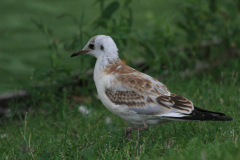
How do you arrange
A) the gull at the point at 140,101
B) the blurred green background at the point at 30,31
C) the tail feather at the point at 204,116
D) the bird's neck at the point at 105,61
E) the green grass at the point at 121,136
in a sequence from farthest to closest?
the blurred green background at the point at 30,31, the bird's neck at the point at 105,61, the gull at the point at 140,101, the tail feather at the point at 204,116, the green grass at the point at 121,136

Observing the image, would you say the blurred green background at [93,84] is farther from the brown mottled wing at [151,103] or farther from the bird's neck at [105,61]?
the bird's neck at [105,61]

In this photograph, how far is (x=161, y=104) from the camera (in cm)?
436

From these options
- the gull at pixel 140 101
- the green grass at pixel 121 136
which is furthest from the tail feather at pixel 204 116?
the green grass at pixel 121 136

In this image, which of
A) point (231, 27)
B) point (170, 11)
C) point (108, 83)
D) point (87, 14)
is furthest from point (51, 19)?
point (108, 83)

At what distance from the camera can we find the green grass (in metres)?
3.83

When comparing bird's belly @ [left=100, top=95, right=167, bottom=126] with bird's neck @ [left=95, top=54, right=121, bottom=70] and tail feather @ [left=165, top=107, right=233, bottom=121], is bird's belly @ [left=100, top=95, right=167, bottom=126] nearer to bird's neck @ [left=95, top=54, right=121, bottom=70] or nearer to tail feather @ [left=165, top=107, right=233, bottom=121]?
tail feather @ [left=165, top=107, right=233, bottom=121]

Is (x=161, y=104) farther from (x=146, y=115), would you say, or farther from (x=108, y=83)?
(x=108, y=83)

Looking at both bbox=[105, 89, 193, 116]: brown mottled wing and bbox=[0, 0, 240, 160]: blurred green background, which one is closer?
bbox=[0, 0, 240, 160]: blurred green background

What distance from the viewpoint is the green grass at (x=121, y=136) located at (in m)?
3.83

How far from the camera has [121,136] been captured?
4621 mm

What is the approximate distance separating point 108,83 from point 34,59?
4670mm

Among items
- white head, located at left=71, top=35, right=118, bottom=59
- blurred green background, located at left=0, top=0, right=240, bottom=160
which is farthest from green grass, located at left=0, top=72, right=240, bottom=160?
white head, located at left=71, top=35, right=118, bottom=59

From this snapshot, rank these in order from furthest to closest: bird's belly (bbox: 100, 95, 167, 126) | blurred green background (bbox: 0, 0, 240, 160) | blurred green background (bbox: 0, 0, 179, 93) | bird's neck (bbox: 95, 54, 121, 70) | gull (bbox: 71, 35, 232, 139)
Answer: blurred green background (bbox: 0, 0, 179, 93) → bird's neck (bbox: 95, 54, 121, 70) → bird's belly (bbox: 100, 95, 167, 126) → gull (bbox: 71, 35, 232, 139) → blurred green background (bbox: 0, 0, 240, 160)

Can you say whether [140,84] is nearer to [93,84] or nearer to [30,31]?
[93,84]
